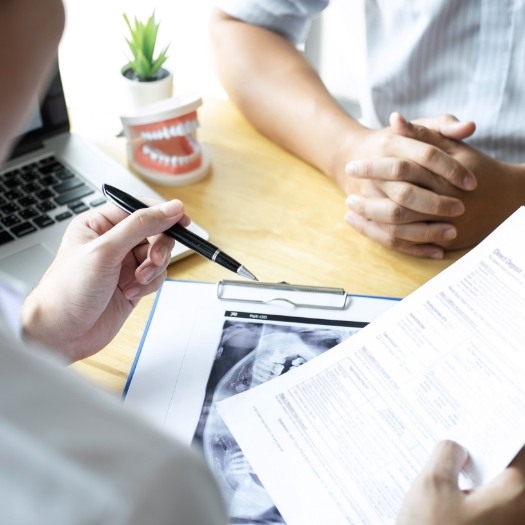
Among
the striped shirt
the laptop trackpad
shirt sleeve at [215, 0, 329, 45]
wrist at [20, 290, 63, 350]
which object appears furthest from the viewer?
shirt sleeve at [215, 0, 329, 45]

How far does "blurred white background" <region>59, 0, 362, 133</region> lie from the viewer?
1.16 meters

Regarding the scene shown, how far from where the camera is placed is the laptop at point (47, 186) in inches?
33.0

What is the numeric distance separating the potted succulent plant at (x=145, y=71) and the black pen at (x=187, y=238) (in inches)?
11.6

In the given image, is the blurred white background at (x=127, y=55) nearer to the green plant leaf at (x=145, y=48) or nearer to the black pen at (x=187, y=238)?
the green plant leaf at (x=145, y=48)

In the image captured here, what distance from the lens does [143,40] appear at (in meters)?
0.99

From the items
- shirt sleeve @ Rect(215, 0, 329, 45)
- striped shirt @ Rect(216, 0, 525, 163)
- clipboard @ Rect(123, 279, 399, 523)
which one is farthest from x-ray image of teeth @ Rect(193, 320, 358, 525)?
shirt sleeve @ Rect(215, 0, 329, 45)

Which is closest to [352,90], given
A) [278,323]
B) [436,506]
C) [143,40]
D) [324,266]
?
[143,40]

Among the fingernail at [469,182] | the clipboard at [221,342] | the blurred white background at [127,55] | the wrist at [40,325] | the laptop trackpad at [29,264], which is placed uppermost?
the fingernail at [469,182]

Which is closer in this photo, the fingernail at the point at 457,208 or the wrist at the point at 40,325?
the wrist at the point at 40,325

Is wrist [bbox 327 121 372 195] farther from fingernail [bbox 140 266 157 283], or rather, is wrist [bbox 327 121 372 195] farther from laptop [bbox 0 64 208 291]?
fingernail [bbox 140 266 157 283]

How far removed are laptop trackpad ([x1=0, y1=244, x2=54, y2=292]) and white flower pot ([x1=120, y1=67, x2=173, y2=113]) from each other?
0.28 m

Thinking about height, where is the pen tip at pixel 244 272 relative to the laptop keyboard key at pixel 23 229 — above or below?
above

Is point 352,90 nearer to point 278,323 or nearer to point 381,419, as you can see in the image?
point 278,323

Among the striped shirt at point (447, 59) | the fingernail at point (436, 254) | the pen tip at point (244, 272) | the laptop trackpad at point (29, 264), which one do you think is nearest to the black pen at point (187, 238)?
the pen tip at point (244, 272)
